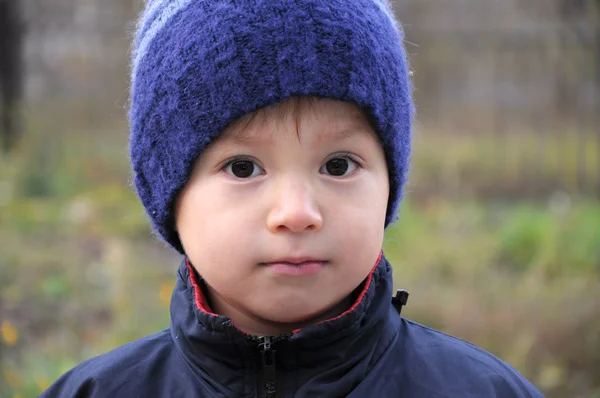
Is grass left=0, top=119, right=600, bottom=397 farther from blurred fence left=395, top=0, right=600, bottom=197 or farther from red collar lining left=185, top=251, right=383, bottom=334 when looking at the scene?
blurred fence left=395, top=0, right=600, bottom=197

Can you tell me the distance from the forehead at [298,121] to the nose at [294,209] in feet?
0.37

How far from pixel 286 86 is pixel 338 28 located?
0.19m

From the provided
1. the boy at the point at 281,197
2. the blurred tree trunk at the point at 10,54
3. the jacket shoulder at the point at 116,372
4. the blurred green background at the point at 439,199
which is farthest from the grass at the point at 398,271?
the blurred tree trunk at the point at 10,54

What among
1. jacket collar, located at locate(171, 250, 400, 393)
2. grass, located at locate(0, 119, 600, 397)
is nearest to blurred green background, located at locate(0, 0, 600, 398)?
grass, located at locate(0, 119, 600, 397)

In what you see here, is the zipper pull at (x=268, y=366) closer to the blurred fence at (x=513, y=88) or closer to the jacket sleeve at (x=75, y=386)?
the jacket sleeve at (x=75, y=386)

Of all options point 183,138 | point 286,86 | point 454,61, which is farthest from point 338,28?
point 454,61

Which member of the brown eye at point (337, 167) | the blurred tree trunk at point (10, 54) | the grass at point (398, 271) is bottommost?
the grass at point (398, 271)

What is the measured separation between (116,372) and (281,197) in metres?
0.66

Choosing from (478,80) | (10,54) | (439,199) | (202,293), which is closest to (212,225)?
(202,293)

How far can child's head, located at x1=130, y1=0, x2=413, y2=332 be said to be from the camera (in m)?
1.87

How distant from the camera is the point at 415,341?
7.08 ft

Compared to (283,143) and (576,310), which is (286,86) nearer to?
(283,143)

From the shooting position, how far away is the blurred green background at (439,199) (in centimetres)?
436

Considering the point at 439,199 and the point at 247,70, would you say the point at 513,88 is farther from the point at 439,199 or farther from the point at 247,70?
the point at 247,70
